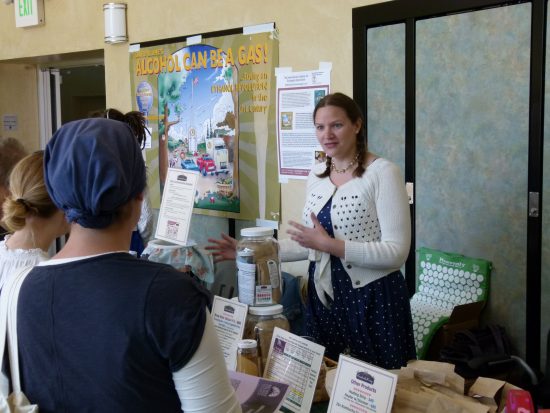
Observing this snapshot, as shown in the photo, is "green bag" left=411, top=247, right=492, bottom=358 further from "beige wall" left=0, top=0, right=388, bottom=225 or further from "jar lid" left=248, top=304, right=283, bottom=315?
"jar lid" left=248, top=304, right=283, bottom=315

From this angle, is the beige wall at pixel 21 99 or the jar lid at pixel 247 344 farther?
the beige wall at pixel 21 99

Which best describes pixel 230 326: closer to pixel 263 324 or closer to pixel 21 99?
pixel 263 324

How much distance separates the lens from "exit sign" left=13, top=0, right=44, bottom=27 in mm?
5309

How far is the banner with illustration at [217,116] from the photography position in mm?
3982

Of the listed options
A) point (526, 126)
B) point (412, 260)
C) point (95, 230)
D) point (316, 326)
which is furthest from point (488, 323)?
point (95, 230)

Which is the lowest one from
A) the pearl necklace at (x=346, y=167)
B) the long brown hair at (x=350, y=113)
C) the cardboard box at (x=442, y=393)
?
the cardboard box at (x=442, y=393)

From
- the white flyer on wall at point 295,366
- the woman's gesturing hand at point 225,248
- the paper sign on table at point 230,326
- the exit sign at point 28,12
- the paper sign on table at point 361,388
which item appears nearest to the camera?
the paper sign on table at point 361,388

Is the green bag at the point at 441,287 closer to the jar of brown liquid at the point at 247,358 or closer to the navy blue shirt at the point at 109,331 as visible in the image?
the jar of brown liquid at the point at 247,358

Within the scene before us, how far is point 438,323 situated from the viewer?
3.09m

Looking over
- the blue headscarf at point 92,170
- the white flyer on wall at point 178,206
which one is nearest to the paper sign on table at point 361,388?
the blue headscarf at point 92,170

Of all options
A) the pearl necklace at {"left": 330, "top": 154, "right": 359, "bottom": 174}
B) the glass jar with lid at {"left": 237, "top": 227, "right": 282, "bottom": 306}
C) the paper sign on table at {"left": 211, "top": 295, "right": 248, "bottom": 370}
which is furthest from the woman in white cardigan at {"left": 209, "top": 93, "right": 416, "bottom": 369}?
the paper sign on table at {"left": 211, "top": 295, "right": 248, "bottom": 370}

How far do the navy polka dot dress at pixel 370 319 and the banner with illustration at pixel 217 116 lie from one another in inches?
67.8

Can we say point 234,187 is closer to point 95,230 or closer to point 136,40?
point 136,40

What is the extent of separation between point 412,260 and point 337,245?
4.66 ft
